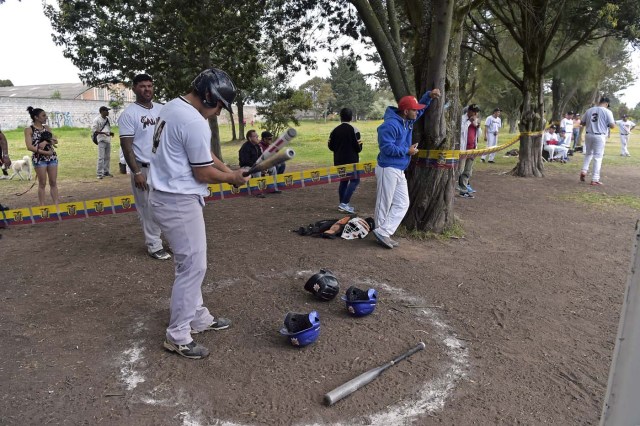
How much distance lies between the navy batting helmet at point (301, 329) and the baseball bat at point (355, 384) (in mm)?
588

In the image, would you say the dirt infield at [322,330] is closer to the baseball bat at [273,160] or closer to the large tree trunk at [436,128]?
the large tree trunk at [436,128]

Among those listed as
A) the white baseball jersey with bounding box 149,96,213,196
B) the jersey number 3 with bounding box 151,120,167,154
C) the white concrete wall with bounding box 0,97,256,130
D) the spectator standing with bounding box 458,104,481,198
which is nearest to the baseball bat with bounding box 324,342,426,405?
the white baseball jersey with bounding box 149,96,213,196

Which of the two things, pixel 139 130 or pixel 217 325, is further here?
pixel 139 130

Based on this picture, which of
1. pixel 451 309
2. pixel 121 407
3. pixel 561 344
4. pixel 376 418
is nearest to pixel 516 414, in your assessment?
pixel 376 418

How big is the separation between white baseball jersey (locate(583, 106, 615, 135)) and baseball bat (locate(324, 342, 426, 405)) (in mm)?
10655

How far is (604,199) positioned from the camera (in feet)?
33.7

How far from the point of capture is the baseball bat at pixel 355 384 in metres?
3.07

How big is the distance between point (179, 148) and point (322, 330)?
6.74ft

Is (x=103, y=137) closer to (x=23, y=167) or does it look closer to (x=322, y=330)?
(x=23, y=167)

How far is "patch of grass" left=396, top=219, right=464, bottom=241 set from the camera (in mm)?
6949

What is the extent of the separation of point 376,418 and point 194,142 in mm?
2327

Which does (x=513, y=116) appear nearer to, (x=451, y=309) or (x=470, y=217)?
(x=470, y=217)

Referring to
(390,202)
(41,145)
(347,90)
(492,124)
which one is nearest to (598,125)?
(492,124)

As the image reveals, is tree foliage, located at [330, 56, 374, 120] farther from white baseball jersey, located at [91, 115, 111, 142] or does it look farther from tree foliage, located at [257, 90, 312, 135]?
white baseball jersey, located at [91, 115, 111, 142]
